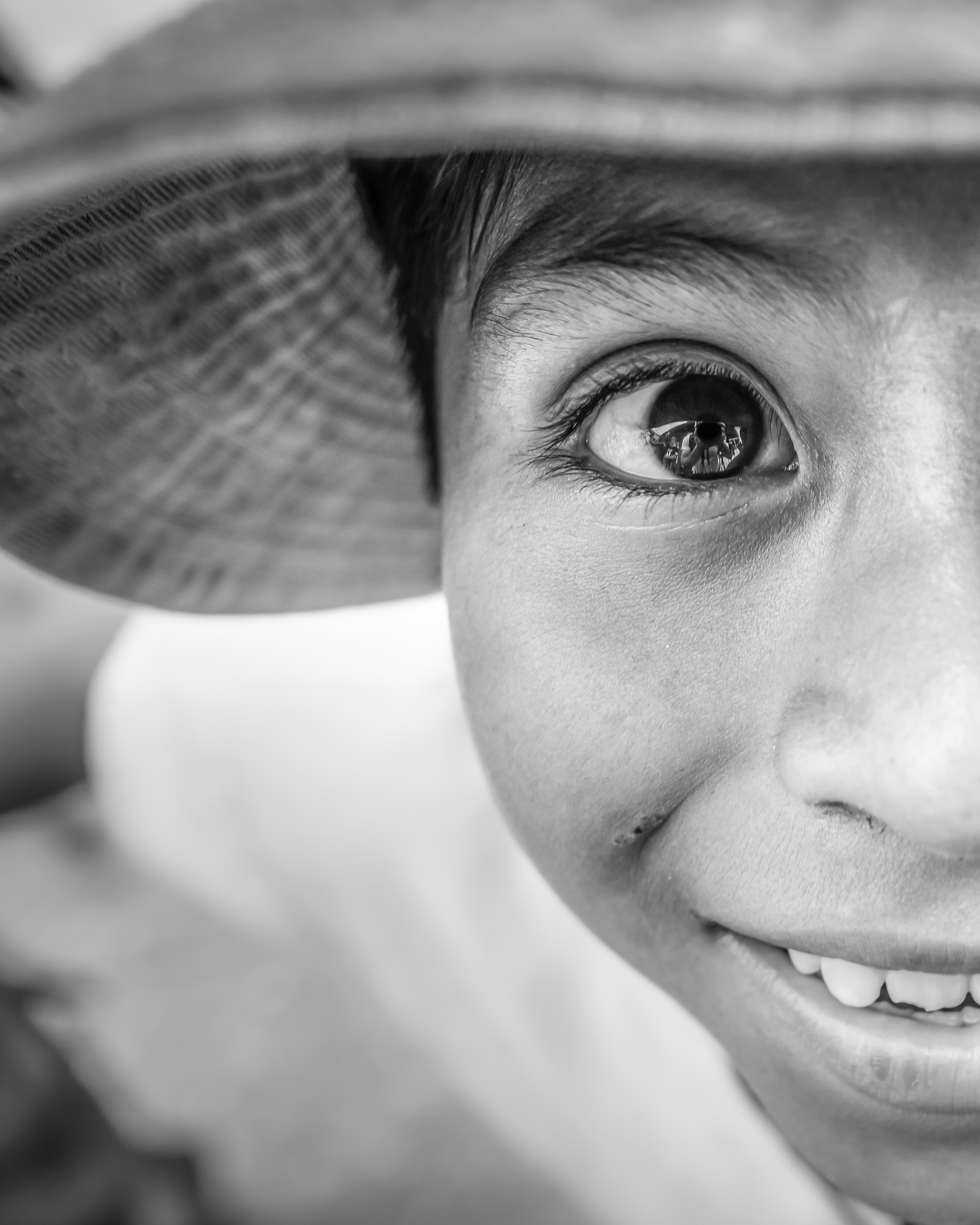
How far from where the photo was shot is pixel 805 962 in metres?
0.65

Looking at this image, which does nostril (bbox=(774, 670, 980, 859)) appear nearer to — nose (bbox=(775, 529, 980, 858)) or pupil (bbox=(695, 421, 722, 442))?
nose (bbox=(775, 529, 980, 858))

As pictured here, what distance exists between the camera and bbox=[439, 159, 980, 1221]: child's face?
18.6 inches

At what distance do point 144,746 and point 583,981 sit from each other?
1.93ft

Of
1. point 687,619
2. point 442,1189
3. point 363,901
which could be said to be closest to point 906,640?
point 687,619

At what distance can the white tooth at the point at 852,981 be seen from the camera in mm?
623

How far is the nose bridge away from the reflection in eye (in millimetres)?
77

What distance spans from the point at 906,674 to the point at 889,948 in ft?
0.48

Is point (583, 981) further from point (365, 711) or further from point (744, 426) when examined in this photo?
point (744, 426)

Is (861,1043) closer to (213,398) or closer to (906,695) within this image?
(906,695)

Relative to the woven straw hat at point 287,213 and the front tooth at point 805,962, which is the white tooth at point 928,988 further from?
the woven straw hat at point 287,213

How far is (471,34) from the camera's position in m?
0.33

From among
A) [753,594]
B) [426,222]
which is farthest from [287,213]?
[753,594]

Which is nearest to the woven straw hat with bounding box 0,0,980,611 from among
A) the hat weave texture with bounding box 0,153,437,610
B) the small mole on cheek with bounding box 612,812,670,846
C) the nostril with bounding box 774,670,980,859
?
the hat weave texture with bounding box 0,153,437,610

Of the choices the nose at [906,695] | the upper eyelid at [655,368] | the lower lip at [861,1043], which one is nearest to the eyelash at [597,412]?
the upper eyelid at [655,368]
